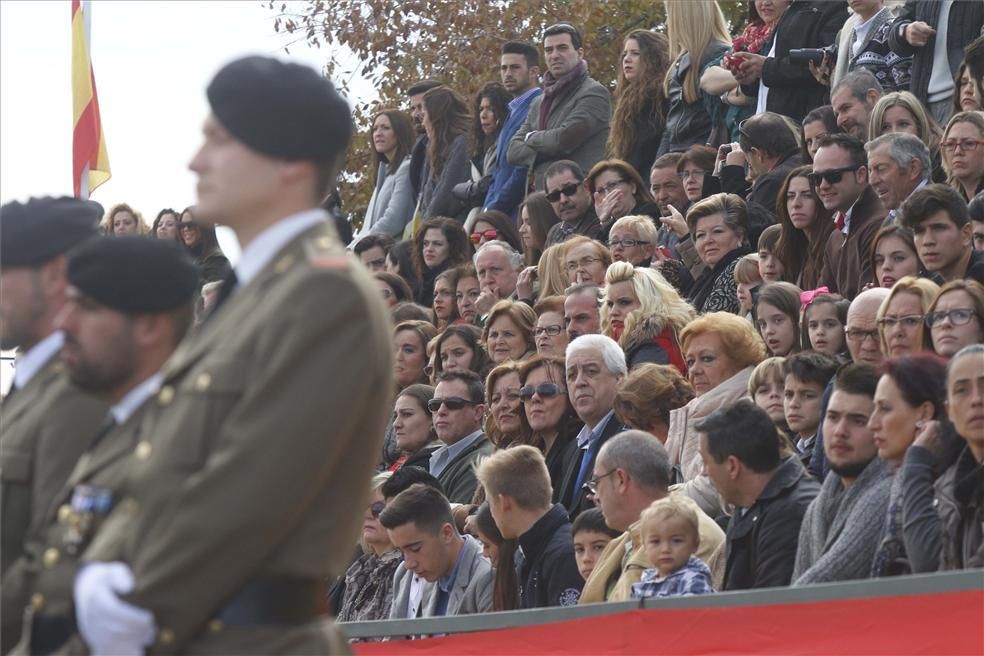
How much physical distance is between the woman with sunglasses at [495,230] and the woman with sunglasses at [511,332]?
2107mm

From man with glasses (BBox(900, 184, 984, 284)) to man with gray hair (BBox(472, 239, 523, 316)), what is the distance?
429 centimetres

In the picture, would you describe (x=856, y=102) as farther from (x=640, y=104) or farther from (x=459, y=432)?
(x=459, y=432)

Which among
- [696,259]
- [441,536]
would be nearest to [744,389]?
[441,536]

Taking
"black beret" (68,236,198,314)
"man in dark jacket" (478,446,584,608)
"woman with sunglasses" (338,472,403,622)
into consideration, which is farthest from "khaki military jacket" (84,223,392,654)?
"woman with sunglasses" (338,472,403,622)

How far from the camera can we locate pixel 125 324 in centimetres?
348

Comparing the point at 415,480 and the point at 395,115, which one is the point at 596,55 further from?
the point at 415,480

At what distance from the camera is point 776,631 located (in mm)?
5664

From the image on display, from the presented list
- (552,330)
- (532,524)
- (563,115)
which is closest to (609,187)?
(563,115)

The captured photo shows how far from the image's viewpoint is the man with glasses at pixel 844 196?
9.62 metres

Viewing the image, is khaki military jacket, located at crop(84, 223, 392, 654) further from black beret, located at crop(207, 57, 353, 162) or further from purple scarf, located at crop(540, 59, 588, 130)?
purple scarf, located at crop(540, 59, 588, 130)

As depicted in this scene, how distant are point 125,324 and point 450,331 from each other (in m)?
7.83

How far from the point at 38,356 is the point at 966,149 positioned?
241 inches

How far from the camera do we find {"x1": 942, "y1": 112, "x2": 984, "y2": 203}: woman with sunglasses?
9.06 m

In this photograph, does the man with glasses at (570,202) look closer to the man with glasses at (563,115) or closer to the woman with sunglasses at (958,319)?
the man with glasses at (563,115)
